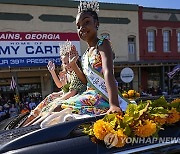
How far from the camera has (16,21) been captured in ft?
63.3

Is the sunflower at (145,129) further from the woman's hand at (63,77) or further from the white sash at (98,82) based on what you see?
the woman's hand at (63,77)

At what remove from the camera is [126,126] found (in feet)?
7.29

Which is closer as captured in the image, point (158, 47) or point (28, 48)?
point (28, 48)

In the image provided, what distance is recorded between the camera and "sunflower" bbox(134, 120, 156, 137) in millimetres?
2230

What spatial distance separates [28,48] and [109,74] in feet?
50.5

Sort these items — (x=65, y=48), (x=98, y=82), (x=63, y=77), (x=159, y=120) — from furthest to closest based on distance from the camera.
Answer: (x=63, y=77), (x=65, y=48), (x=98, y=82), (x=159, y=120)

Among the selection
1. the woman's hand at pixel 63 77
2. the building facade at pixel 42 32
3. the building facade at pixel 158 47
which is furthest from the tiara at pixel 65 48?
the building facade at pixel 158 47

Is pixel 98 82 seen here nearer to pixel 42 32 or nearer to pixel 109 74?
pixel 109 74

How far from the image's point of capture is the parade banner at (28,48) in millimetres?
17000

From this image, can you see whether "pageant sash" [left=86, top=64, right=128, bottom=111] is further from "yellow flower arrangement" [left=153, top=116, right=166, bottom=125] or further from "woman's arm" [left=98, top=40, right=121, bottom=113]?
"yellow flower arrangement" [left=153, top=116, right=166, bottom=125]

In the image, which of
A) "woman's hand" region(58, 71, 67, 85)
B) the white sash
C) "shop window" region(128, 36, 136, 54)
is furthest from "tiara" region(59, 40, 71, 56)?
"shop window" region(128, 36, 136, 54)

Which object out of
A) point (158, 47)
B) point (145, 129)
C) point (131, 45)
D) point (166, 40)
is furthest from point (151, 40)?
point (145, 129)

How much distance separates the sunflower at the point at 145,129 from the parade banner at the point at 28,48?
15.6 meters

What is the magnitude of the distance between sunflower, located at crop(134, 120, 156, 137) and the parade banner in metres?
15.6
